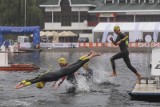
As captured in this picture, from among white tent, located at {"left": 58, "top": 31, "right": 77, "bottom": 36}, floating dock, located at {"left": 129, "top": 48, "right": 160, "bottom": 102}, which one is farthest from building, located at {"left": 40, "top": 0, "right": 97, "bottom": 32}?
floating dock, located at {"left": 129, "top": 48, "right": 160, "bottom": 102}

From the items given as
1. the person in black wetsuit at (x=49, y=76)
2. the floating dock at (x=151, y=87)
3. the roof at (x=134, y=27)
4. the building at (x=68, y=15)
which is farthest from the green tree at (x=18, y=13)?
the person in black wetsuit at (x=49, y=76)

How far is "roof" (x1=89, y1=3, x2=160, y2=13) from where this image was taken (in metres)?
94.2

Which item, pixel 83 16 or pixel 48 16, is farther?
pixel 48 16

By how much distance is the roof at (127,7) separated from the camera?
9419cm

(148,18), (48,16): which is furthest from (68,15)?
(148,18)

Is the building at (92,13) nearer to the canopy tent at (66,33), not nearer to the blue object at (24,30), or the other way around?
the canopy tent at (66,33)

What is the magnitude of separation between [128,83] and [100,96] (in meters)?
5.51

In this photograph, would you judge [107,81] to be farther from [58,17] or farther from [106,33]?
[58,17]

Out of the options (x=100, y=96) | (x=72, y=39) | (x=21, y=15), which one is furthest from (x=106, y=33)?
(x=100, y=96)

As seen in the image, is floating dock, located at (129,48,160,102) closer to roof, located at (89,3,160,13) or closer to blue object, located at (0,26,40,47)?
blue object, located at (0,26,40,47)

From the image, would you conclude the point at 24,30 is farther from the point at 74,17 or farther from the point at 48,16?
the point at 48,16

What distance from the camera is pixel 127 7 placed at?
9638cm

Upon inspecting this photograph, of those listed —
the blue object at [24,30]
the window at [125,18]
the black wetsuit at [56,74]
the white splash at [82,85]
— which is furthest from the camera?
the window at [125,18]

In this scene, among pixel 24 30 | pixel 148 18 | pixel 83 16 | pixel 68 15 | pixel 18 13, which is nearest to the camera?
pixel 24 30
